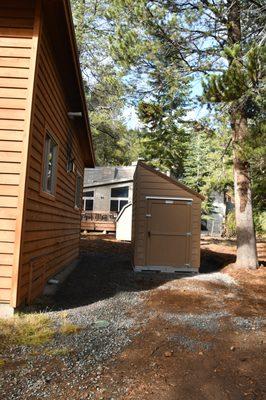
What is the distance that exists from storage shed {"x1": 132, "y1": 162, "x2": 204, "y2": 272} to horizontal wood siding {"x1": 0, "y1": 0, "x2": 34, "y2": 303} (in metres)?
6.14

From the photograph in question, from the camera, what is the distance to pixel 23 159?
550 cm

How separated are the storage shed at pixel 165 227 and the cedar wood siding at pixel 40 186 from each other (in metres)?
2.21

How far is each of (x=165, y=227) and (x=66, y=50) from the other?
5.82 metres

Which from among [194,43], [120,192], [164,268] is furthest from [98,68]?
[164,268]

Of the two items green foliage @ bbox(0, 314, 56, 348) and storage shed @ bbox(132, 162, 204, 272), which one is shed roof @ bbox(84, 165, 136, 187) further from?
green foliage @ bbox(0, 314, 56, 348)

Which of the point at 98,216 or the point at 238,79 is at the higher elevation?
the point at 238,79

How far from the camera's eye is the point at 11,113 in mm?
5594

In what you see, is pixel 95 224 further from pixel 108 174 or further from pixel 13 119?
pixel 13 119

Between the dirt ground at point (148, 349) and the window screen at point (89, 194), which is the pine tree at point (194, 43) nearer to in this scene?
the dirt ground at point (148, 349)

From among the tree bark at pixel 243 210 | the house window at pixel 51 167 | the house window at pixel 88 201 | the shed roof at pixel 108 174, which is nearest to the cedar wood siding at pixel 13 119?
the house window at pixel 51 167

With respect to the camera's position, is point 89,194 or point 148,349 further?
point 89,194

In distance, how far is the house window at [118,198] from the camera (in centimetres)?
2838

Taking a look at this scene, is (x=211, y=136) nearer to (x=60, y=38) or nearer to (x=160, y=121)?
(x=160, y=121)

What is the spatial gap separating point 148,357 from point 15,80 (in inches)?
158
